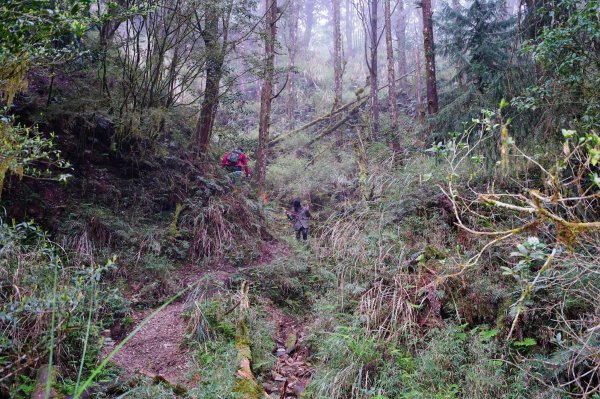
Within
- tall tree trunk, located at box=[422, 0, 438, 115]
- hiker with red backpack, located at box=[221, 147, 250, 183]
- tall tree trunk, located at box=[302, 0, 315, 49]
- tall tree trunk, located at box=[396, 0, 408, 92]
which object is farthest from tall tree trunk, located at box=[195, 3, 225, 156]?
tall tree trunk, located at box=[302, 0, 315, 49]

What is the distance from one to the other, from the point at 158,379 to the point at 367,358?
2.41m

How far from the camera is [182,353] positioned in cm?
562

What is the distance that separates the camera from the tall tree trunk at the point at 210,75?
375 inches

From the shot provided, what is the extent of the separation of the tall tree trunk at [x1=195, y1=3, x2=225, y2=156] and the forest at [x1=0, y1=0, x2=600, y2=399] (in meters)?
0.06

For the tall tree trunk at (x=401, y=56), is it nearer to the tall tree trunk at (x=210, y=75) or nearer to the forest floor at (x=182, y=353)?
the tall tree trunk at (x=210, y=75)

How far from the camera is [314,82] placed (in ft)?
82.7

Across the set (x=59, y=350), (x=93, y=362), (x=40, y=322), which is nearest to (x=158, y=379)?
(x=93, y=362)

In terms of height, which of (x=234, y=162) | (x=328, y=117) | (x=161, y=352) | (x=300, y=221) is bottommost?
(x=161, y=352)

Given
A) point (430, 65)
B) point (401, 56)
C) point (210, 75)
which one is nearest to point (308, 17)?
point (401, 56)

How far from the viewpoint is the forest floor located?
5078mm

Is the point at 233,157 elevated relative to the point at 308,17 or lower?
lower

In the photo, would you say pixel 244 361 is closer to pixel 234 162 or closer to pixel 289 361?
pixel 289 361

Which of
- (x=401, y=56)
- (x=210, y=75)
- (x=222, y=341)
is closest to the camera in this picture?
(x=222, y=341)

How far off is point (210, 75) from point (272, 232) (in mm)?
4218
